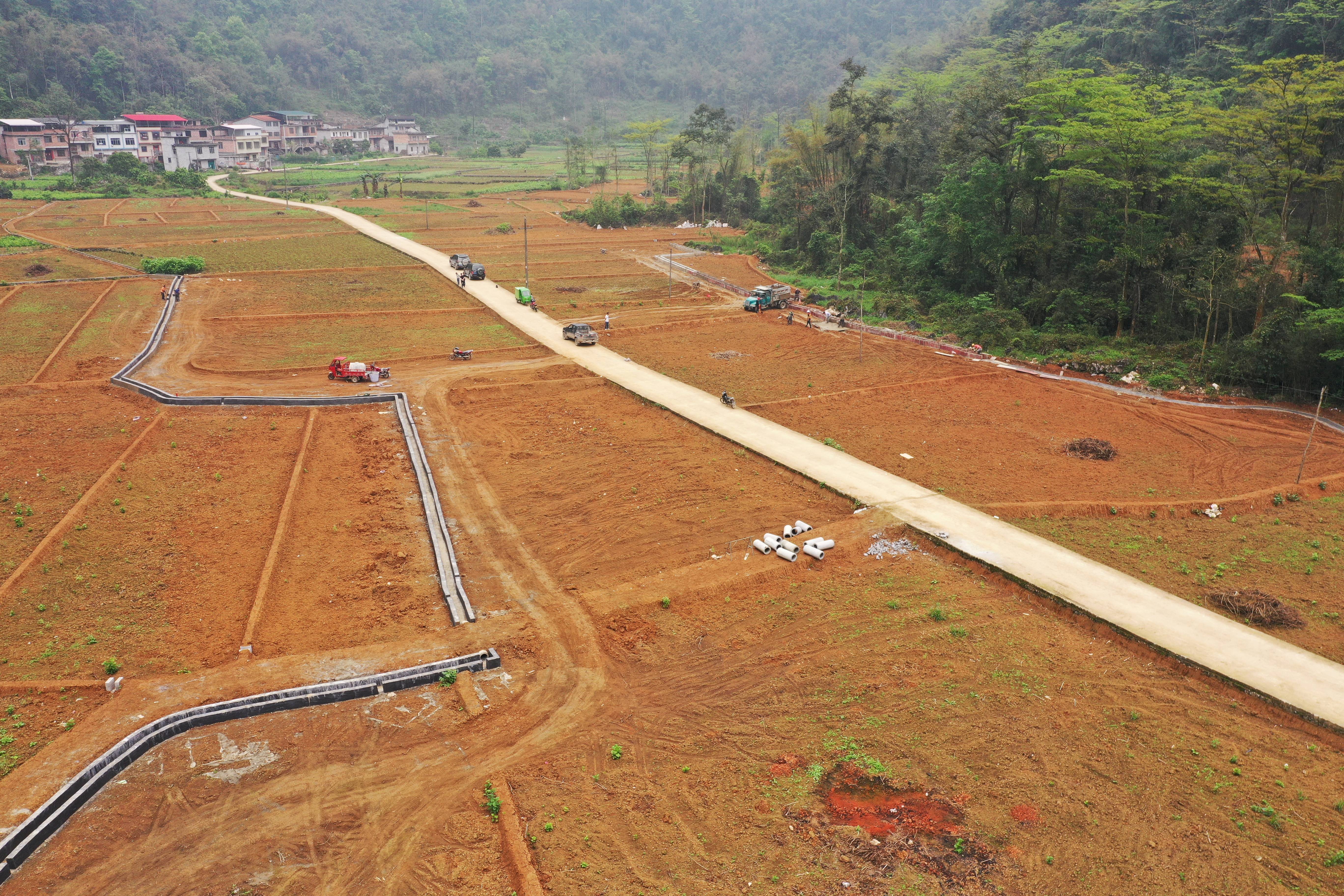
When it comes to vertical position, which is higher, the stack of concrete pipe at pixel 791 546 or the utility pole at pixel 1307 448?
the utility pole at pixel 1307 448

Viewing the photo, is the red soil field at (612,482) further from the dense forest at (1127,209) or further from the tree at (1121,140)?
the tree at (1121,140)

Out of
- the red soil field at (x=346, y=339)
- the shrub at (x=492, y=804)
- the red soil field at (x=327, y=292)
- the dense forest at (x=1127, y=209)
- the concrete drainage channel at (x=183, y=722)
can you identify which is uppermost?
the dense forest at (x=1127, y=209)

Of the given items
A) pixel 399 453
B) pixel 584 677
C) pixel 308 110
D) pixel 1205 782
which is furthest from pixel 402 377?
pixel 308 110

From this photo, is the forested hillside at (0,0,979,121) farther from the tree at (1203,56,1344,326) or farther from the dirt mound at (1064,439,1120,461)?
the dirt mound at (1064,439,1120,461)

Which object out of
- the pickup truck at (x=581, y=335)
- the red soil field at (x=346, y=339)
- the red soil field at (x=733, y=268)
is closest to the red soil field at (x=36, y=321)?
the red soil field at (x=346, y=339)

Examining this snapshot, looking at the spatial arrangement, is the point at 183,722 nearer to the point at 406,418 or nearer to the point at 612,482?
the point at 612,482

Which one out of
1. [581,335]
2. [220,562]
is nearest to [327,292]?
[581,335]

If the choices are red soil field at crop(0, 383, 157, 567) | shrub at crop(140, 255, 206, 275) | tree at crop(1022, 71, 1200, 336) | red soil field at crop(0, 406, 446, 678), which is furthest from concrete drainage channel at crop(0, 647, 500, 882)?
shrub at crop(140, 255, 206, 275)
